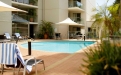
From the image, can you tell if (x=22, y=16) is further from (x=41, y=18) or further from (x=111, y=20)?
(x=111, y=20)

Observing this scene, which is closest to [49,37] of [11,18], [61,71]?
[11,18]

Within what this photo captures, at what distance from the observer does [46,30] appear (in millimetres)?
27484

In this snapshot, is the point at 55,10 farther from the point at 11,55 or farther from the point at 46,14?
the point at 11,55

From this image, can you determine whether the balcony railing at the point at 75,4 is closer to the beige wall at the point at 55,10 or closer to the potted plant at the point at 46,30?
the beige wall at the point at 55,10

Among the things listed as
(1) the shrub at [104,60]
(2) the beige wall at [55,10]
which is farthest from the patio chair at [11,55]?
(2) the beige wall at [55,10]

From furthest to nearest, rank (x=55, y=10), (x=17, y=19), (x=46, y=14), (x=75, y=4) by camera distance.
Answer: (x=75, y=4) < (x=46, y=14) < (x=55, y=10) < (x=17, y=19)

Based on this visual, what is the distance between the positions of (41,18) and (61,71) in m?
23.5

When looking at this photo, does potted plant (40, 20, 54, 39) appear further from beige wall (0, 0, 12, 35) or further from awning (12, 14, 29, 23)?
beige wall (0, 0, 12, 35)

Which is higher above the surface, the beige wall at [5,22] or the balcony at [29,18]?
the balcony at [29,18]

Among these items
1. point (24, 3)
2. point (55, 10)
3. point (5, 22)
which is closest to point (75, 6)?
point (55, 10)

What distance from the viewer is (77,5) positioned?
98.9ft

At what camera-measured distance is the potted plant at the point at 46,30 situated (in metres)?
27.5

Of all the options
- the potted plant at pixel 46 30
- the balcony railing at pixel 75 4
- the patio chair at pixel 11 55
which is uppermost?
the balcony railing at pixel 75 4

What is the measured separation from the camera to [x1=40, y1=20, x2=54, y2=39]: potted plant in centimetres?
2755
